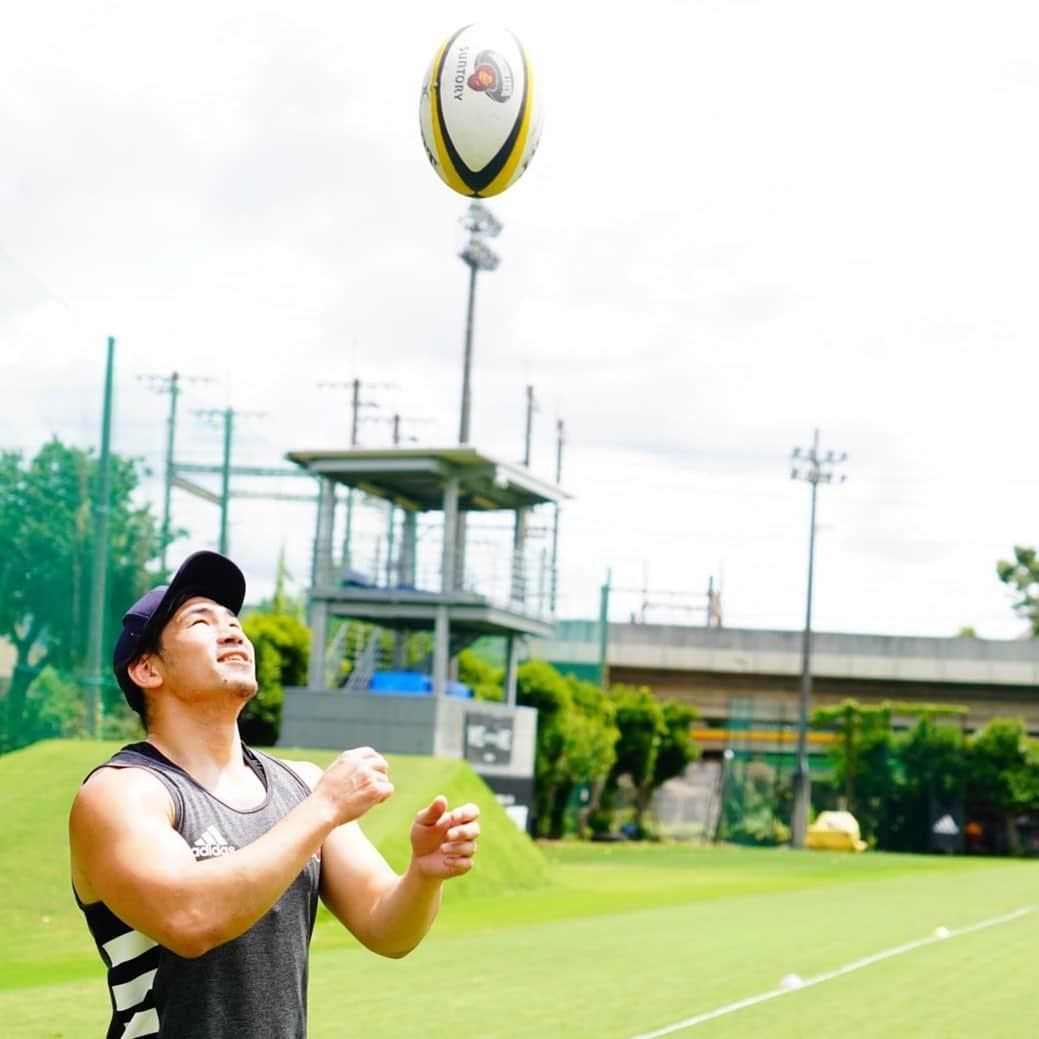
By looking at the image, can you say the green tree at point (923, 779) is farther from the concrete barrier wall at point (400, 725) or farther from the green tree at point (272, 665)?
the green tree at point (272, 665)

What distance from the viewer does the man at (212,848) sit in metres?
3.24

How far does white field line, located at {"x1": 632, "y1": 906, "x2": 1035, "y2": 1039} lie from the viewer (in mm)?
11438

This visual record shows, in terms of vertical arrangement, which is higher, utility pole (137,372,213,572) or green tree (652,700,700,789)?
utility pole (137,372,213,572)

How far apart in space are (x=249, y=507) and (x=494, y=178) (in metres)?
21.7

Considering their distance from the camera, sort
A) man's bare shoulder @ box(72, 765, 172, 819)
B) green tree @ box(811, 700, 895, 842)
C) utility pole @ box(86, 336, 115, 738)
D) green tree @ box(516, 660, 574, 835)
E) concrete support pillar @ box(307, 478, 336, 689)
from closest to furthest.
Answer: man's bare shoulder @ box(72, 765, 172, 819) → utility pole @ box(86, 336, 115, 738) → concrete support pillar @ box(307, 478, 336, 689) → green tree @ box(516, 660, 574, 835) → green tree @ box(811, 700, 895, 842)

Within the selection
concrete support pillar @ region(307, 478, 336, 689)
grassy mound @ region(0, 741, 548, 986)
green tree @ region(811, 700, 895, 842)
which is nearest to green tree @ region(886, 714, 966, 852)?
green tree @ region(811, 700, 895, 842)

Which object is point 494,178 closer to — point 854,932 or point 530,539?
point 854,932

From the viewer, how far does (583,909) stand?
70.9 feet

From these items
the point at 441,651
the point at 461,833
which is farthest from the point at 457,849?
the point at 441,651

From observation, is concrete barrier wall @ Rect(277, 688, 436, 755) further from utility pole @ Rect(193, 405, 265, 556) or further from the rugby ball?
the rugby ball

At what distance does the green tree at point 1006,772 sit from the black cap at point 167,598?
4777 cm

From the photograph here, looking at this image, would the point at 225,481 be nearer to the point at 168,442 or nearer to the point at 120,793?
the point at 168,442

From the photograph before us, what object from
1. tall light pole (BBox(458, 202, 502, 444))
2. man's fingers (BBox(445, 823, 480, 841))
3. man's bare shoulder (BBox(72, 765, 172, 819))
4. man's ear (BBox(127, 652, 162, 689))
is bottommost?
man's fingers (BBox(445, 823, 480, 841))

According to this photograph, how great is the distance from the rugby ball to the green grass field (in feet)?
21.5
